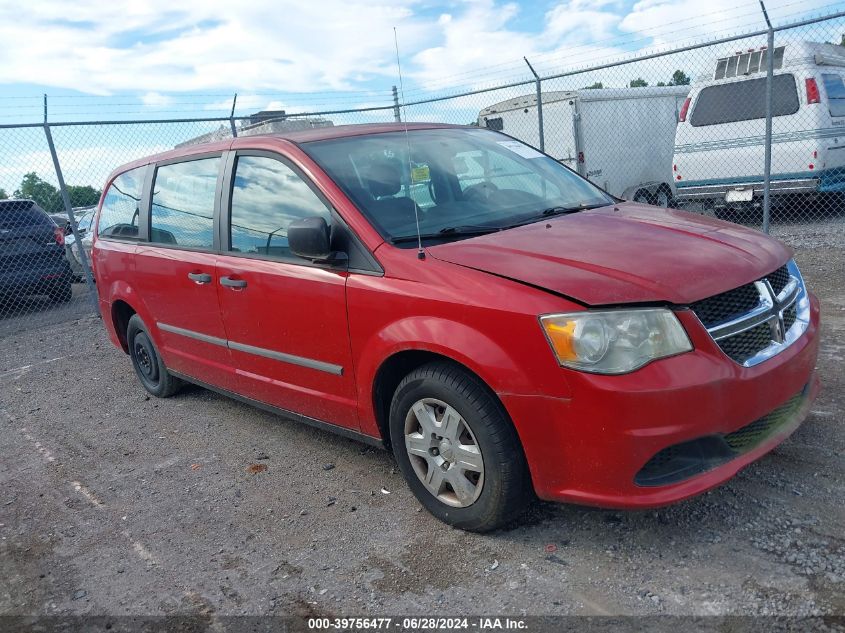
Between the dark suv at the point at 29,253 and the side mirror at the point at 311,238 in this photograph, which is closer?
the side mirror at the point at 311,238

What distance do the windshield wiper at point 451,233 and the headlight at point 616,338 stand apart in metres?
0.86

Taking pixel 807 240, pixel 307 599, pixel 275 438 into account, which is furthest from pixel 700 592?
pixel 807 240

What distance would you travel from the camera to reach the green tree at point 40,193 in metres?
8.73

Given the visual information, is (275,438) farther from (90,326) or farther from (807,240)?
(807,240)

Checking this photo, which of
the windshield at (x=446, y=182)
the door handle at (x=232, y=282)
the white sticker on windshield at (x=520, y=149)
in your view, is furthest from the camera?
the white sticker on windshield at (x=520, y=149)

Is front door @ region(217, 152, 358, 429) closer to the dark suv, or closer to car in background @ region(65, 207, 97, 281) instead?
the dark suv

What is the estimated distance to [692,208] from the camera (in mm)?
11367

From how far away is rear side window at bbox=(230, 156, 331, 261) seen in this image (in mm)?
3520

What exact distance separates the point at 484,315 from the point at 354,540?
3.88ft

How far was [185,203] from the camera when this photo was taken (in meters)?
4.43

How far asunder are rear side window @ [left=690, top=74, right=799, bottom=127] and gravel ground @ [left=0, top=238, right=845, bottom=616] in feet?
20.6

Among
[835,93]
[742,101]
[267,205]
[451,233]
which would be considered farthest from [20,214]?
[835,93]

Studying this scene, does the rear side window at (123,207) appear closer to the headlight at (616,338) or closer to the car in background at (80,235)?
the headlight at (616,338)

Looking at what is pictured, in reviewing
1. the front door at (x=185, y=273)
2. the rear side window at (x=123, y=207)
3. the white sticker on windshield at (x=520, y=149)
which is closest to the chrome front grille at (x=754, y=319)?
the white sticker on windshield at (x=520, y=149)
